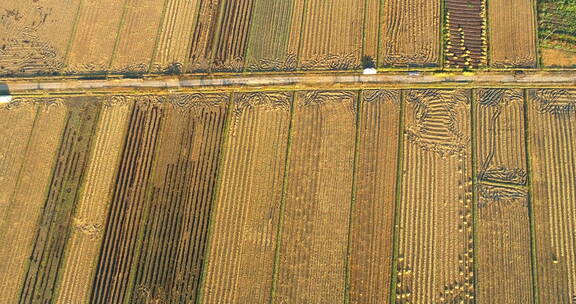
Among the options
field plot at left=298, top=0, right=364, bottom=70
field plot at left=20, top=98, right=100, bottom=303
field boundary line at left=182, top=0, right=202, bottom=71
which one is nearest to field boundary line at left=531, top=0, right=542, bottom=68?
field plot at left=298, top=0, right=364, bottom=70

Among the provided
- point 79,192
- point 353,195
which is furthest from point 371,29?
point 79,192

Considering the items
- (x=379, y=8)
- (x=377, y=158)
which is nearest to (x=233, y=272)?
(x=377, y=158)

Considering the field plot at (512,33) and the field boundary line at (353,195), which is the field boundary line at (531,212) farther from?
the field boundary line at (353,195)

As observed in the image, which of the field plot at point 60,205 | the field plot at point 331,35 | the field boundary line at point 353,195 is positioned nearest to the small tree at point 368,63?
the field plot at point 331,35

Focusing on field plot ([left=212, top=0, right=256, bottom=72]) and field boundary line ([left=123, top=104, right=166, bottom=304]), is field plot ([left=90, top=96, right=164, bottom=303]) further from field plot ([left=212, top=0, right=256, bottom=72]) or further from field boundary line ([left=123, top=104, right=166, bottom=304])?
field plot ([left=212, top=0, right=256, bottom=72])

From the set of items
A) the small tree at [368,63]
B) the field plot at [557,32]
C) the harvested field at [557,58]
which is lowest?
the small tree at [368,63]

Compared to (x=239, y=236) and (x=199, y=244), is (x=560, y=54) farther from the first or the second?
(x=199, y=244)
